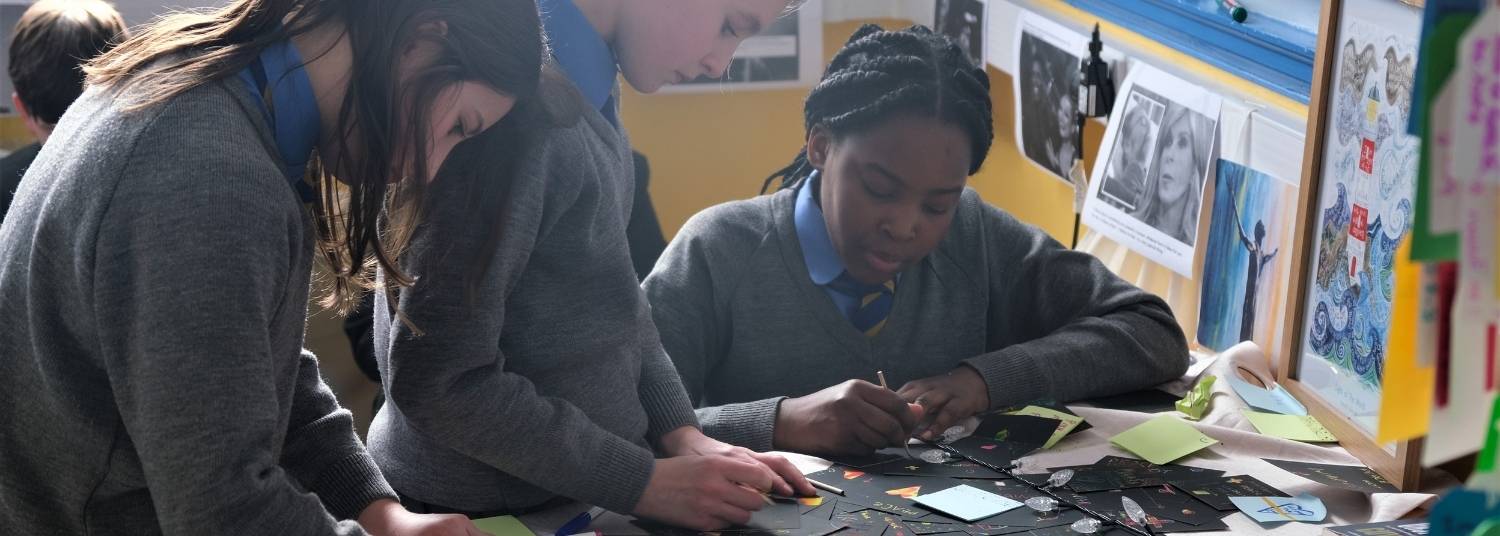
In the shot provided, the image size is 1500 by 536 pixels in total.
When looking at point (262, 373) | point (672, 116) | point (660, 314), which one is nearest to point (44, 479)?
point (262, 373)

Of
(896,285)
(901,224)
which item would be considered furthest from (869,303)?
(901,224)

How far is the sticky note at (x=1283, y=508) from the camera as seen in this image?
3.83ft

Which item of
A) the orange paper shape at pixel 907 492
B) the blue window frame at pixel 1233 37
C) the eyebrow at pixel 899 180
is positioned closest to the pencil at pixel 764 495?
the orange paper shape at pixel 907 492

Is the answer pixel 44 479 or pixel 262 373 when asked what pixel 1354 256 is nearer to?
pixel 262 373

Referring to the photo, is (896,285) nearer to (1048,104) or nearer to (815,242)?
(815,242)

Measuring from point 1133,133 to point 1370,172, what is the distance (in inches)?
24.2

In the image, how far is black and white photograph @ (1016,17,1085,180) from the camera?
212 cm

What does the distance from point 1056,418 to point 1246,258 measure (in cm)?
44

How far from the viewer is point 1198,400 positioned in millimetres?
1453

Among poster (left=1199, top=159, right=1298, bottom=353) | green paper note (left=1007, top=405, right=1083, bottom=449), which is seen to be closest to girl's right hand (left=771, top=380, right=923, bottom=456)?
green paper note (left=1007, top=405, right=1083, bottom=449)

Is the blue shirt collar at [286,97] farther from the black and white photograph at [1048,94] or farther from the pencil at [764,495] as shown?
the black and white photograph at [1048,94]

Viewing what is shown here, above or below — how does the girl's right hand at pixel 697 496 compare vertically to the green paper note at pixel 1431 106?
below

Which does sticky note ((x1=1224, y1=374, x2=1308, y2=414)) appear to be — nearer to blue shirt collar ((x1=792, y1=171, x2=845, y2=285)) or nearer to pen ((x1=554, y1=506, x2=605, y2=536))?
blue shirt collar ((x1=792, y1=171, x2=845, y2=285))

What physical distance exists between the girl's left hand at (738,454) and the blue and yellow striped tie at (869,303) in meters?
0.31
